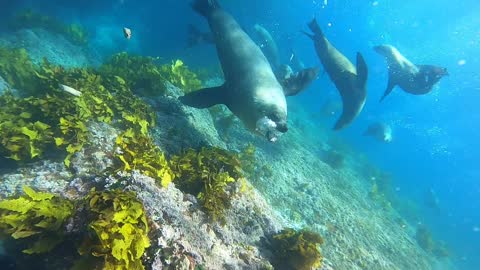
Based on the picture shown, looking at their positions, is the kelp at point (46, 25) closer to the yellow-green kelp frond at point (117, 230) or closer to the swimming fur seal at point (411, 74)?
the swimming fur seal at point (411, 74)

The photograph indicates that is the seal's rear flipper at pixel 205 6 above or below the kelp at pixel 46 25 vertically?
above

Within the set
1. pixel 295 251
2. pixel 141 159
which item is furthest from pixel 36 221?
pixel 295 251

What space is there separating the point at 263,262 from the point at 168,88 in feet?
17.3

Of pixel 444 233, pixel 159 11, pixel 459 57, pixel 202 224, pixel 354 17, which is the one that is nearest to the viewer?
pixel 202 224

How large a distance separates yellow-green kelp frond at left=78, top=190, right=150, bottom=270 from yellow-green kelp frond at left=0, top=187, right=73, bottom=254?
288 mm

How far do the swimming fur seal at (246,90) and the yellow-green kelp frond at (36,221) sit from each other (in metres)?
3.59

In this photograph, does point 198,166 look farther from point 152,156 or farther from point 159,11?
point 159,11

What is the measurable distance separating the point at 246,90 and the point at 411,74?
24.9 ft

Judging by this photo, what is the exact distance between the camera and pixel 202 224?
4.43 m

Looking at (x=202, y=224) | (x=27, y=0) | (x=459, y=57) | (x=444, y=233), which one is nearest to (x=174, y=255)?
(x=202, y=224)

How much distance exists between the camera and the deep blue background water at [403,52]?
1005 inches

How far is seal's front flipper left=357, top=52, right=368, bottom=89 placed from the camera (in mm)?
9516

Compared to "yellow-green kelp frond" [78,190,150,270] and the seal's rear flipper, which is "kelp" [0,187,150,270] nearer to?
"yellow-green kelp frond" [78,190,150,270]

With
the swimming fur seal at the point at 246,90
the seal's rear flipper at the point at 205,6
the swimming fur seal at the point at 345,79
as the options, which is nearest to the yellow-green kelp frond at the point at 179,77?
the seal's rear flipper at the point at 205,6
